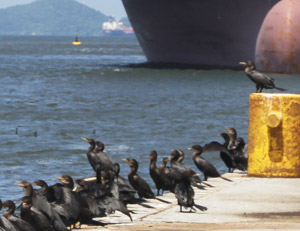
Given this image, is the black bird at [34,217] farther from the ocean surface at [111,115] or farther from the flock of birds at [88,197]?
the ocean surface at [111,115]

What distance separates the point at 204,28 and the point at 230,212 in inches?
2942

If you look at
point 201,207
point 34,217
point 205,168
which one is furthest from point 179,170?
point 34,217

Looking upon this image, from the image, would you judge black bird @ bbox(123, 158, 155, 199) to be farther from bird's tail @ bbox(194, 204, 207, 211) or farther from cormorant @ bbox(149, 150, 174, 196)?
bird's tail @ bbox(194, 204, 207, 211)

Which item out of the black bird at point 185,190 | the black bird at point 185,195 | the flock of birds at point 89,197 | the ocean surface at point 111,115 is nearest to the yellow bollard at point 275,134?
the flock of birds at point 89,197

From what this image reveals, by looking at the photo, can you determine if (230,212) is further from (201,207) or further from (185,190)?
(185,190)

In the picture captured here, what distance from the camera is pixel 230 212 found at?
526 inches

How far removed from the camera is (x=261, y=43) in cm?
7462

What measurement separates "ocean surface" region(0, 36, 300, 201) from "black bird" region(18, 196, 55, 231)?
26.7 ft

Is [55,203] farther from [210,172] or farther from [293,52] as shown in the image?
[293,52]

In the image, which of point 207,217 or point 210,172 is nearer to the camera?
point 207,217

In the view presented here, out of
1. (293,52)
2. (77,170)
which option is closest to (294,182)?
(77,170)

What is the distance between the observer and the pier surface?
12.3 m

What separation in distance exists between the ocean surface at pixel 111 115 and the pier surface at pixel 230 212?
20.4ft

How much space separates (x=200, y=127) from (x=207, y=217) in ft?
89.4
